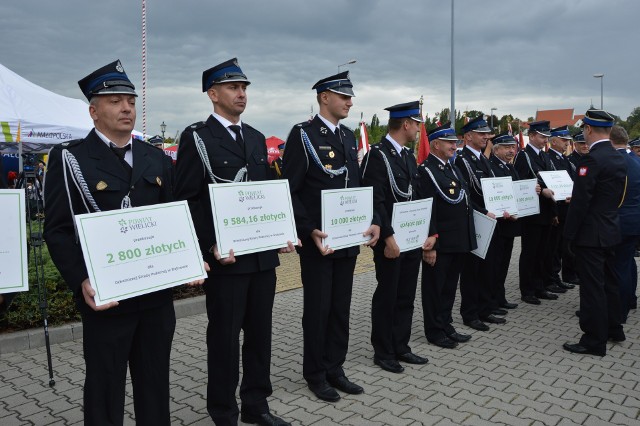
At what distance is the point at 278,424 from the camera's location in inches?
146

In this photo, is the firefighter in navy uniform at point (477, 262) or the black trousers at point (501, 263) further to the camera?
the black trousers at point (501, 263)

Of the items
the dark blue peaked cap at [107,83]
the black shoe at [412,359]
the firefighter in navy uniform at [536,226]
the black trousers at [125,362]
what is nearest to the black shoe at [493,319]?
the firefighter in navy uniform at [536,226]

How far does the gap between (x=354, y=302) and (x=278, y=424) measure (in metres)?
4.14

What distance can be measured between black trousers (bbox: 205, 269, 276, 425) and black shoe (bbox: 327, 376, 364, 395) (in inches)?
36.5

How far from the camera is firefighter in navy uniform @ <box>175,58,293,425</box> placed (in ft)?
11.3

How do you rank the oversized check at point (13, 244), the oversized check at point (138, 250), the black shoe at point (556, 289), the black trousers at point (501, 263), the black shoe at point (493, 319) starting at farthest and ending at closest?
1. the black shoe at point (556, 289)
2. the black trousers at point (501, 263)
3. the black shoe at point (493, 319)
4. the oversized check at point (13, 244)
5. the oversized check at point (138, 250)

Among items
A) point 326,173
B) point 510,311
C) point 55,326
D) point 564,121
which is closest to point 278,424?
point 326,173

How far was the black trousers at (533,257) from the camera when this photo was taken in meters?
7.48

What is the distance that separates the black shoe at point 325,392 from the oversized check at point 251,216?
1.42 metres

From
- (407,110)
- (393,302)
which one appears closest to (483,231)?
(393,302)

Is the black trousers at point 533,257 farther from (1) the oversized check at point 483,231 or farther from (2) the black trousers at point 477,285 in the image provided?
(1) the oversized check at point 483,231

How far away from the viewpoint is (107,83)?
277cm

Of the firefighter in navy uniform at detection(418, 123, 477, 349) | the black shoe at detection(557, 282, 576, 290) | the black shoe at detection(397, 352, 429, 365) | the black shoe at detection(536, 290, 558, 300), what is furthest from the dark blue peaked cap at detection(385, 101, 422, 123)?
the black shoe at detection(557, 282, 576, 290)

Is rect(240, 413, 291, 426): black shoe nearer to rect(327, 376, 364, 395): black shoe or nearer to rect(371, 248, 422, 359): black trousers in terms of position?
rect(327, 376, 364, 395): black shoe
